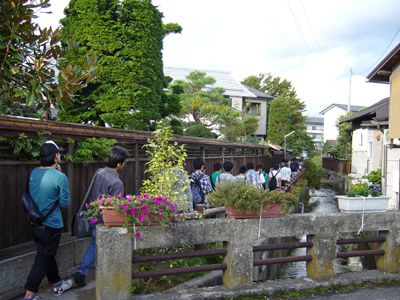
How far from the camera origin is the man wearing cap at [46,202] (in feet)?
14.8

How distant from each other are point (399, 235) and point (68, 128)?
491cm

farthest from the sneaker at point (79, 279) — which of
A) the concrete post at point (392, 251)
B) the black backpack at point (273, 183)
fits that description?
the black backpack at point (273, 183)

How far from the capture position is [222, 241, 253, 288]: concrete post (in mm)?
4746

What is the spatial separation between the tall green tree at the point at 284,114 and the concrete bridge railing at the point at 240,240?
1574 inches

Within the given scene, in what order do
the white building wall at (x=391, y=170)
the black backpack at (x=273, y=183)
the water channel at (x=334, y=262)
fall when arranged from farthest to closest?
the black backpack at (x=273, y=183) → the white building wall at (x=391, y=170) → the water channel at (x=334, y=262)

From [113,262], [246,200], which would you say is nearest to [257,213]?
[246,200]

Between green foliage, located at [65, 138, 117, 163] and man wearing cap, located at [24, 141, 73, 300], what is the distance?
63.0 inches

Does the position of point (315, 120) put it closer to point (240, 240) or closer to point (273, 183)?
point (273, 183)

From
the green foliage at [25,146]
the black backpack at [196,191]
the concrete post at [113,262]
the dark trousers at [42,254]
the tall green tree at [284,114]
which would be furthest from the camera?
the tall green tree at [284,114]

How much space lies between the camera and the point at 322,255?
5180 millimetres

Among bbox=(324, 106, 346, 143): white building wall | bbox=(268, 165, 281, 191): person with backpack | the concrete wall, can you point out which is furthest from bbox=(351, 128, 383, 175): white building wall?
bbox=(324, 106, 346, 143): white building wall

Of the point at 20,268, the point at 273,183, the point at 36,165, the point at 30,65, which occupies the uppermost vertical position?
the point at 30,65

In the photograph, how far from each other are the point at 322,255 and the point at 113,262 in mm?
2648

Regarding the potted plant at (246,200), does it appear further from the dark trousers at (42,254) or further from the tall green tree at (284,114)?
the tall green tree at (284,114)
